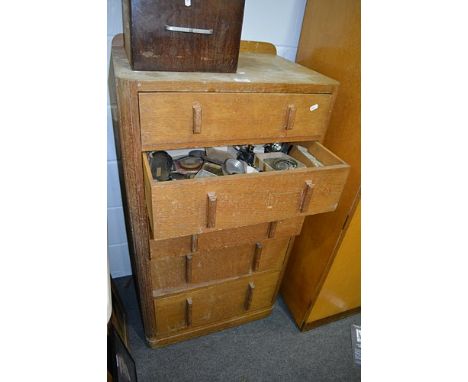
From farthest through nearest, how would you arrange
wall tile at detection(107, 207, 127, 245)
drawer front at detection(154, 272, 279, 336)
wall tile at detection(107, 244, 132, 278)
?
1. wall tile at detection(107, 244, 132, 278)
2. wall tile at detection(107, 207, 127, 245)
3. drawer front at detection(154, 272, 279, 336)

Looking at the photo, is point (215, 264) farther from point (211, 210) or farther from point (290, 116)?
point (290, 116)

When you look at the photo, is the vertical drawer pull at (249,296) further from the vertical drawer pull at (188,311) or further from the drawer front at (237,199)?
the drawer front at (237,199)

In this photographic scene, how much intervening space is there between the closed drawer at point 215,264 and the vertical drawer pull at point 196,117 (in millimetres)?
442

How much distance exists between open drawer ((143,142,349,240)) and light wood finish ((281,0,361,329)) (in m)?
0.16

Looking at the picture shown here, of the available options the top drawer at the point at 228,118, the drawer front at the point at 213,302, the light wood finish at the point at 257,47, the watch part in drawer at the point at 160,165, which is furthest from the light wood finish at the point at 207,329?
the light wood finish at the point at 257,47

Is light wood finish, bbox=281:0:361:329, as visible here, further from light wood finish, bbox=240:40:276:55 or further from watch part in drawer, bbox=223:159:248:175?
watch part in drawer, bbox=223:159:248:175

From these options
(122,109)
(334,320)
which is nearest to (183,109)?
(122,109)

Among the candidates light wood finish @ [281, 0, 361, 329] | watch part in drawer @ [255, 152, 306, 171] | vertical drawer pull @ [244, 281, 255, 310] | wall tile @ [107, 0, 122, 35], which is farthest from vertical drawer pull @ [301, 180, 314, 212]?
wall tile @ [107, 0, 122, 35]

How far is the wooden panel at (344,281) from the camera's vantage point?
1.08m

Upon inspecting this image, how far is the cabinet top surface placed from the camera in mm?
679

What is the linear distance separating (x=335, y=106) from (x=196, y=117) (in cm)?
54

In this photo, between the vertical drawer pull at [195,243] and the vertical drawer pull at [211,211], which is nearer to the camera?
the vertical drawer pull at [211,211]

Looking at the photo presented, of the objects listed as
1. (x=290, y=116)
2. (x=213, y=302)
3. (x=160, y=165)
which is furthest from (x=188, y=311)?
(x=290, y=116)

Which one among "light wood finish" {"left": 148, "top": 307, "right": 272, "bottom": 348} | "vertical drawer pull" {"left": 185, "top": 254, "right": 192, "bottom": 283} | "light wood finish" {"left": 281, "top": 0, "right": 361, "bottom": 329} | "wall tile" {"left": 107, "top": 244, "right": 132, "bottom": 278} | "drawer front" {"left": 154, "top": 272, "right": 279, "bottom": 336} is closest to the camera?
"light wood finish" {"left": 281, "top": 0, "right": 361, "bottom": 329}
